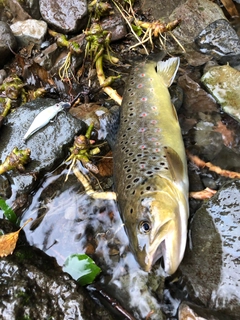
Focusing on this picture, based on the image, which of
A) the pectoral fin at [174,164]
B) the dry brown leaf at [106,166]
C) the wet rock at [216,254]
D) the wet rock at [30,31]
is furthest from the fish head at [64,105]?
the wet rock at [216,254]

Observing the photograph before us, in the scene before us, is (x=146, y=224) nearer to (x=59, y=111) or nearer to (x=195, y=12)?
(x=59, y=111)

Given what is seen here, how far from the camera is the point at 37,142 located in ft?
14.4

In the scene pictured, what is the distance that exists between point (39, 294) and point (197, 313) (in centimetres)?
139

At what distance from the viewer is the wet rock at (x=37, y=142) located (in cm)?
420

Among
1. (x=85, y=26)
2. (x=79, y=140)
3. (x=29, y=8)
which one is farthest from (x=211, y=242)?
(x=29, y=8)

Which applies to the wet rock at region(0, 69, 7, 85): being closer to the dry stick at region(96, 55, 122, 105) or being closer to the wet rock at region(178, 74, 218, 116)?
the dry stick at region(96, 55, 122, 105)

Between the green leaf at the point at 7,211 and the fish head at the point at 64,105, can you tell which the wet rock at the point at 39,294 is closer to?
the green leaf at the point at 7,211

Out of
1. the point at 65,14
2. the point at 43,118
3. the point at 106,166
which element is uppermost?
the point at 65,14

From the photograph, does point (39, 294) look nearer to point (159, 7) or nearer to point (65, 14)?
point (65, 14)

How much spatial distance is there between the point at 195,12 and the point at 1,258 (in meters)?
4.74

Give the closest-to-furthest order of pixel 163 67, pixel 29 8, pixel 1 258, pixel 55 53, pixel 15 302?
1. pixel 15 302
2. pixel 1 258
3. pixel 163 67
4. pixel 55 53
5. pixel 29 8

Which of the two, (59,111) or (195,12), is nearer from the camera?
(59,111)

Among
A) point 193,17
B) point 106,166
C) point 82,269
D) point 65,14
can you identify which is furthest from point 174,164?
point 65,14

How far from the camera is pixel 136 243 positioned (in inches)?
126
